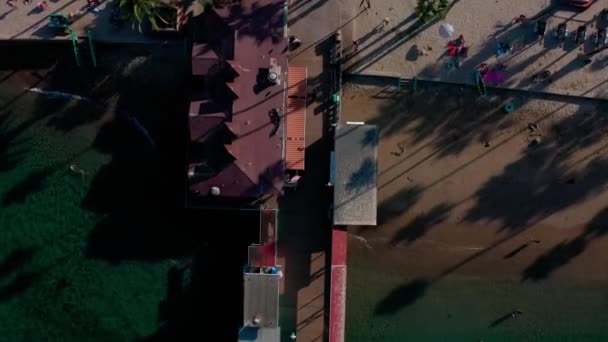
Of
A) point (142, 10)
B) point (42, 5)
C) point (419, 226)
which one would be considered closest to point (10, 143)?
point (42, 5)

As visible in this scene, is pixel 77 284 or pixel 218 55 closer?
pixel 218 55

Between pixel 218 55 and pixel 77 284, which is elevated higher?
pixel 218 55

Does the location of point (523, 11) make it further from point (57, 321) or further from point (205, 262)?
point (57, 321)

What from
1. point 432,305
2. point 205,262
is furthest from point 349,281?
point 205,262

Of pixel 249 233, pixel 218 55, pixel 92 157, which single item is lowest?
pixel 249 233

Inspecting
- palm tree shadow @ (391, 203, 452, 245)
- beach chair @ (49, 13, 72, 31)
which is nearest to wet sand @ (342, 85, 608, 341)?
palm tree shadow @ (391, 203, 452, 245)

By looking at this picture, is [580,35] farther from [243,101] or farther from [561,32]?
[243,101]

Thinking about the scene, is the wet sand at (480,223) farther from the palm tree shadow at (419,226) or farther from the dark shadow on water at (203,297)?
the dark shadow on water at (203,297)

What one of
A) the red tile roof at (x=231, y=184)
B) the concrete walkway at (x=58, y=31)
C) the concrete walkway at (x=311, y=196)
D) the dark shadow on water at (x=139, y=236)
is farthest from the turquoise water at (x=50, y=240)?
the concrete walkway at (x=311, y=196)
